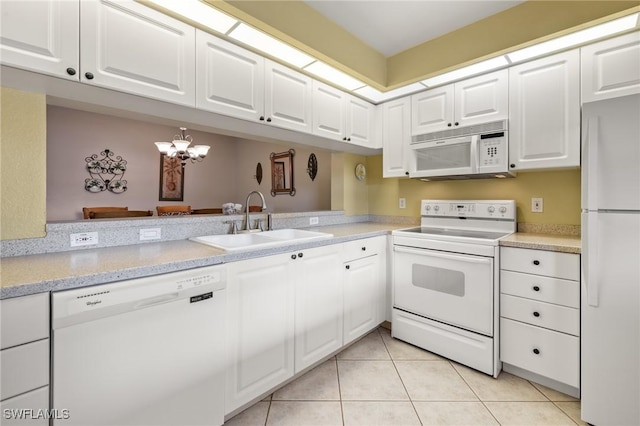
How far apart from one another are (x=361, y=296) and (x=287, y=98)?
1.63 metres

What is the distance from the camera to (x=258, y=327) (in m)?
1.54

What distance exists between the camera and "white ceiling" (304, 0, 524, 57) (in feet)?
6.69

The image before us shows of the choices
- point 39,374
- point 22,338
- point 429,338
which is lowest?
point 429,338

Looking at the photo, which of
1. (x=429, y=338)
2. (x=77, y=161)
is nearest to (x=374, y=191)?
(x=429, y=338)

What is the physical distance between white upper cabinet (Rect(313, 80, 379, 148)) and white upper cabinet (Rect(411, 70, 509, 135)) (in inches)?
17.0

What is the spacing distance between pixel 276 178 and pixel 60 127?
342 centimetres

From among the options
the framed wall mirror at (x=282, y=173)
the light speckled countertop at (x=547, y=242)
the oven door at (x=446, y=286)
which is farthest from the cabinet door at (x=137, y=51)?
the framed wall mirror at (x=282, y=173)

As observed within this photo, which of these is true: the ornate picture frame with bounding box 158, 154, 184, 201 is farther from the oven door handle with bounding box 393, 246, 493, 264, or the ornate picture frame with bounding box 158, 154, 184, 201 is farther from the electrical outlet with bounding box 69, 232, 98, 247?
the oven door handle with bounding box 393, 246, 493, 264

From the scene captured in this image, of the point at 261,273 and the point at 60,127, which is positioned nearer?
the point at 261,273

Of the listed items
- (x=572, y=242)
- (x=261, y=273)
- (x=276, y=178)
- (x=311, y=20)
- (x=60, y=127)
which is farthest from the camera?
(x=276, y=178)

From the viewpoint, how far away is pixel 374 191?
3.33 m

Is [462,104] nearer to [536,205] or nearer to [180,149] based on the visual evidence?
[536,205]

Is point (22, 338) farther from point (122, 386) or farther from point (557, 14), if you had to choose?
point (557, 14)

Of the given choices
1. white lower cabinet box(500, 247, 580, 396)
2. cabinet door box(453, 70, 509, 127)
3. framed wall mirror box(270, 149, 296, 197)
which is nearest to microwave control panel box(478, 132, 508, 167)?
cabinet door box(453, 70, 509, 127)
